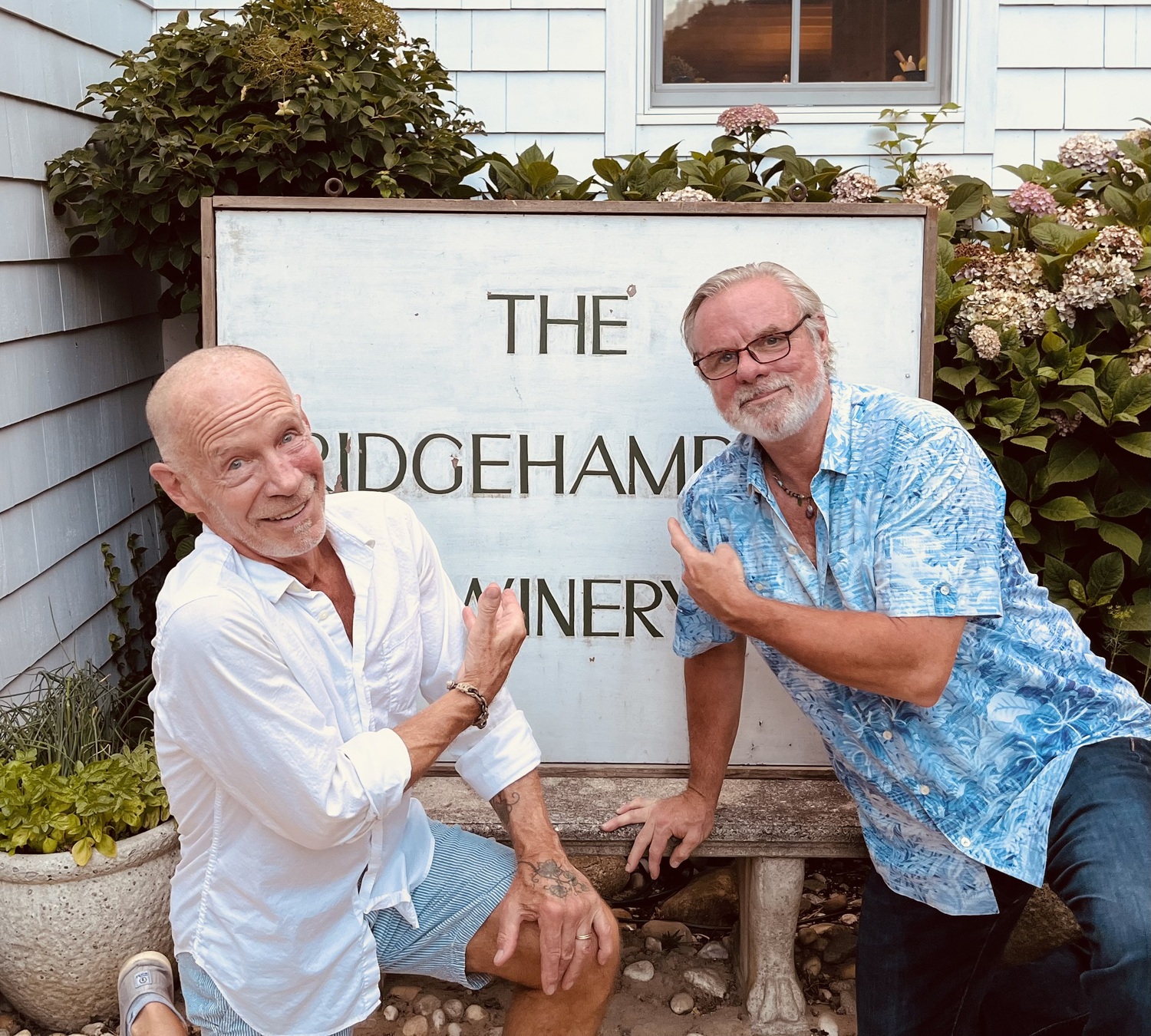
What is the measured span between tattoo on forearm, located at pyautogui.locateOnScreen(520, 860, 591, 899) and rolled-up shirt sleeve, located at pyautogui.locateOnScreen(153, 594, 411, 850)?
364mm

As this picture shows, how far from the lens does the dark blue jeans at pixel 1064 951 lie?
1.90 metres

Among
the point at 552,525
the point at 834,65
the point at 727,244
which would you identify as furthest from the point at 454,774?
the point at 834,65

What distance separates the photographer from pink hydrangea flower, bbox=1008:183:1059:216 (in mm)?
3545

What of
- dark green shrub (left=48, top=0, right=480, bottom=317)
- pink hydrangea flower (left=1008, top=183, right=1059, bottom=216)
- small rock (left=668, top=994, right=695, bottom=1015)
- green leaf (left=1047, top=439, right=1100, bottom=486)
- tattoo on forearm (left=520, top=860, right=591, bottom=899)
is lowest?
small rock (left=668, top=994, right=695, bottom=1015)

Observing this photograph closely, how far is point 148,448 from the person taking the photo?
4.06 meters

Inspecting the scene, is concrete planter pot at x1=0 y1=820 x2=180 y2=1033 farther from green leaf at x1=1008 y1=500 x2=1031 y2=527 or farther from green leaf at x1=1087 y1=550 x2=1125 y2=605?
green leaf at x1=1087 y1=550 x2=1125 y2=605

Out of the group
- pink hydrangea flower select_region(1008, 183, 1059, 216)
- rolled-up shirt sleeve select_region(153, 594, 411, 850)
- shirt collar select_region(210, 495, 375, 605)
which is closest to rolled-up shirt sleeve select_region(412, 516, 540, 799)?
shirt collar select_region(210, 495, 375, 605)

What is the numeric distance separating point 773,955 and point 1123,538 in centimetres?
152

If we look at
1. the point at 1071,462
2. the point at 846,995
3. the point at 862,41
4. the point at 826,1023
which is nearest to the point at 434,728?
the point at 826,1023

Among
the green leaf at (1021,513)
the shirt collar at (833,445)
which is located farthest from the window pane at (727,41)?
the shirt collar at (833,445)

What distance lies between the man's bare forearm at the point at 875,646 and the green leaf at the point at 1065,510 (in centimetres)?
133

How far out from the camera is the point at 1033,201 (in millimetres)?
3543

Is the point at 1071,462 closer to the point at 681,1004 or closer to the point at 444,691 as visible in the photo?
the point at 681,1004

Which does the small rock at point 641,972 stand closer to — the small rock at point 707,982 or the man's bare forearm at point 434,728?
the small rock at point 707,982
